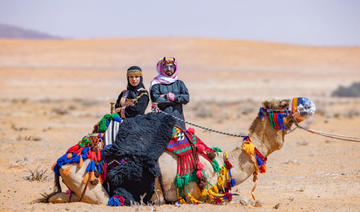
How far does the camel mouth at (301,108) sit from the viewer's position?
6082 millimetres

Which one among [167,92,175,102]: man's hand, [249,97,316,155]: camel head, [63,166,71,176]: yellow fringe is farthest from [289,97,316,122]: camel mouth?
[63,166,71,176]: yellow fringe

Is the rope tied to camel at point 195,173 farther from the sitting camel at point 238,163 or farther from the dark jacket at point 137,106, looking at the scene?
the dark jacket at point 137,106

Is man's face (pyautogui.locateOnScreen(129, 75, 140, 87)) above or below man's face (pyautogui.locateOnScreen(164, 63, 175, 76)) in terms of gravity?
below

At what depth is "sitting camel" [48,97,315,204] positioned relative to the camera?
6.23 meters

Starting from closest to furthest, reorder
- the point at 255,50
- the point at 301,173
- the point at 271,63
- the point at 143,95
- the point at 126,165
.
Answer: the point at 126,165, the point at 143,95, the point at 301,173, the point at 271,63, the point at 255,50

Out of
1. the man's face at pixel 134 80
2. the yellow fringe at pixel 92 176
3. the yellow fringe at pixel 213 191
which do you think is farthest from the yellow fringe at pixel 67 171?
the man's face at pixel 134 80

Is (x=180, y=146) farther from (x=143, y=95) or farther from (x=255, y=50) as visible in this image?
(x=255, y=50)

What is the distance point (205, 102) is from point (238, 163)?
27.4 meters

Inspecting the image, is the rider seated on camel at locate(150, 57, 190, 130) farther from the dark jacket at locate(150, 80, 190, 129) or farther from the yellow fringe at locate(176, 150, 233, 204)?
the yellow fringe at locate(176, 150, 233, 204)

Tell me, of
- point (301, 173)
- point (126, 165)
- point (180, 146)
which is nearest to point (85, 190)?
point (126, 165)

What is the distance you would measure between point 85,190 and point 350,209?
3470 mm

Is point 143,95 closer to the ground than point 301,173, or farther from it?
farther from it

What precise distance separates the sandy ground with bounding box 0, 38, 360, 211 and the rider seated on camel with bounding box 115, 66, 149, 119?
1.57 meters

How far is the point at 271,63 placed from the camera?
70.8 m
